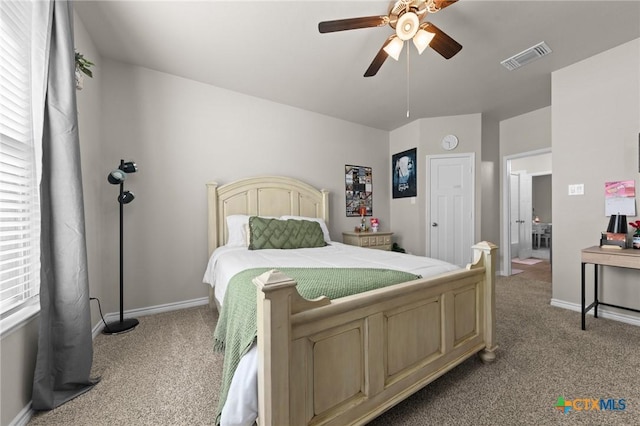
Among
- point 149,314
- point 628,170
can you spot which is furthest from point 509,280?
point 149,314

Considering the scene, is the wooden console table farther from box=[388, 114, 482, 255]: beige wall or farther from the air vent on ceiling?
the air vent on ceiling

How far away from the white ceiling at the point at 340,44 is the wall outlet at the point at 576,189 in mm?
1259

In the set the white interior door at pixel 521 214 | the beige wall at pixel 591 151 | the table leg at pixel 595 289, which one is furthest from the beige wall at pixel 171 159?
the white interior door at pixel 521 214

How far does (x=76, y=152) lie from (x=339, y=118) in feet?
10.7

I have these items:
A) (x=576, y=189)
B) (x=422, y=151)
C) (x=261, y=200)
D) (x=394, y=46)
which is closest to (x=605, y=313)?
(x=576, y=189)

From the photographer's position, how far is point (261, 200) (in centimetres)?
321

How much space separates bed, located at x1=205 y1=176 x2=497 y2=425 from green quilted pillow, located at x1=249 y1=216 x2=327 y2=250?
0.70 metres

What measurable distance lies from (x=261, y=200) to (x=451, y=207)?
2.97 meters

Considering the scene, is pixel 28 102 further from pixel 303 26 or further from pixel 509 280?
pixel 509 280

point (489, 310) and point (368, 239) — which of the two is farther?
point (368, 239)

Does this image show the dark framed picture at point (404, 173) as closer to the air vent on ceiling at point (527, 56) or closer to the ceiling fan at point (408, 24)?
the air vent on ceiling at point (527, 56)

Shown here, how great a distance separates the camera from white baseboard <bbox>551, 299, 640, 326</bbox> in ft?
7.82

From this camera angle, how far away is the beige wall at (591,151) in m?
2.39

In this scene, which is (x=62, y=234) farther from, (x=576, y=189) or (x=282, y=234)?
(x=576, y=189)
